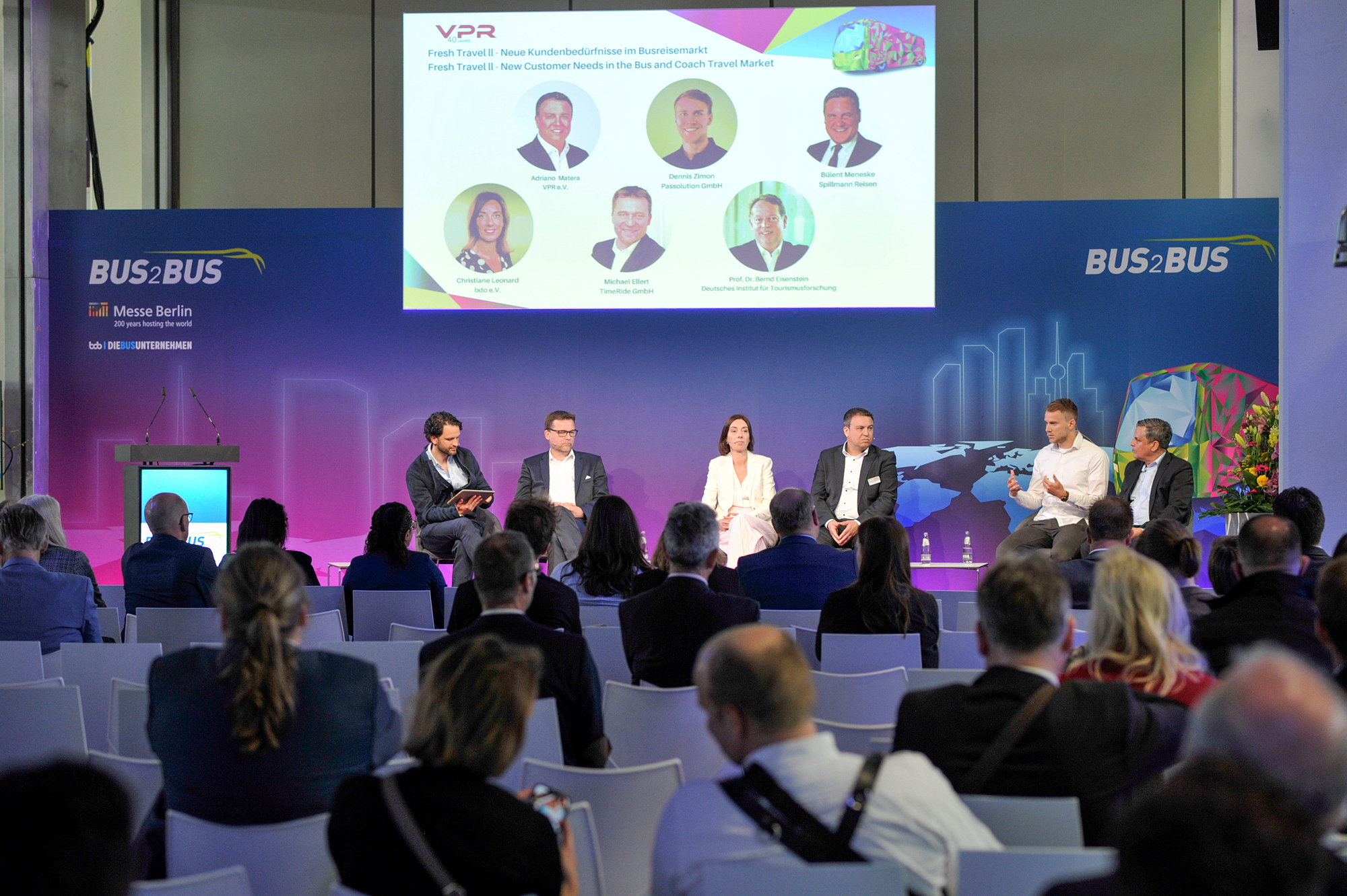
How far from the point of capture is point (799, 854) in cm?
147

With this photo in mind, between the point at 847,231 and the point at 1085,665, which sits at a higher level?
the point at 847,231

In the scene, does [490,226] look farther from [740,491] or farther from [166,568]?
[166,568]

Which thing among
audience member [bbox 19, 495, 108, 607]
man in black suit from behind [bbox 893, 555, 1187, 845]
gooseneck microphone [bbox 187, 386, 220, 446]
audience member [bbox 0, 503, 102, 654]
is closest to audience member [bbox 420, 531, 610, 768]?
man in black suit from behind [bbox 893, 555, 1187, 845]

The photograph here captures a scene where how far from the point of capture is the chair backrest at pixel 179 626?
3.79m

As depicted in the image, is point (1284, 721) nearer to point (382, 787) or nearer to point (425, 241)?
point (382, 787)

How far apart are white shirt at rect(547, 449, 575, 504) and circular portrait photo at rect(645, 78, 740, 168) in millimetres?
2260

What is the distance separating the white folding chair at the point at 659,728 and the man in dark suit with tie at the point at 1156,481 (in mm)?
4597

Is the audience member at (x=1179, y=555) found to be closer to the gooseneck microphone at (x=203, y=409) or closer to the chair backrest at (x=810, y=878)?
the chair backrest at (x=810, y=878)

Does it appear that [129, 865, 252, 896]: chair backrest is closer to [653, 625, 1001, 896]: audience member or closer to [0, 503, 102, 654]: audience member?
[653, 625, 1001, 896]: audience member

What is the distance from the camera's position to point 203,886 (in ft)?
4.64

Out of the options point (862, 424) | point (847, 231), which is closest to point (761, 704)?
point (862, 424)

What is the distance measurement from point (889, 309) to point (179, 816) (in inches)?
265

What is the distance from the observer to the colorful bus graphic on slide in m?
7.55

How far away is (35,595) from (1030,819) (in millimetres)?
3333
